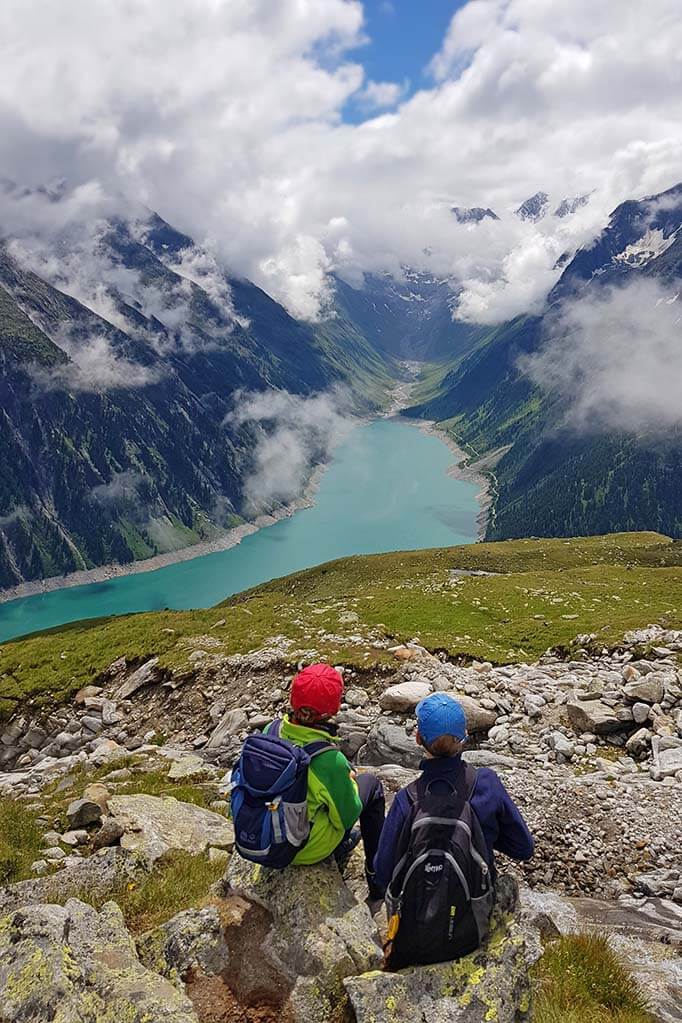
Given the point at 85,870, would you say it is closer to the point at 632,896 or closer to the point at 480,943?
the point at 480,943


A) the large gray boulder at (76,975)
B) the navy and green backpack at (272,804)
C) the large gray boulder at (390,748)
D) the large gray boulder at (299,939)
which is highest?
the navy and green backpack at (272,804)

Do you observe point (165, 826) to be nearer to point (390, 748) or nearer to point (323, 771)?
point (323, 771)

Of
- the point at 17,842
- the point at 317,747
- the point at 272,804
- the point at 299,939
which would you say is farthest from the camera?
the point at 17,842

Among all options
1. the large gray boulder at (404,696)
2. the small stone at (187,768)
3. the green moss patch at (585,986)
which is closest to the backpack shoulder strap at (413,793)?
the green moss patch at (585,986)

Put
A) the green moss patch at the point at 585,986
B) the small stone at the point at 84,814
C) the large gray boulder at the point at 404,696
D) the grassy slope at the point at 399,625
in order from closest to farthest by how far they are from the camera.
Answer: the green moss patch at the point at 585,986, the small stone at the point at 84,814, the large gray boulder at the point at 404,696, the grassy slope at the point at 399,625

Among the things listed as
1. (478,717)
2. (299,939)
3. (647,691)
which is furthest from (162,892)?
(647,691)

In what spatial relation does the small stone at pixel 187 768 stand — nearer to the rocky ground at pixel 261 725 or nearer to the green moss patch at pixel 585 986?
the rocky ground at pixel 261 725
